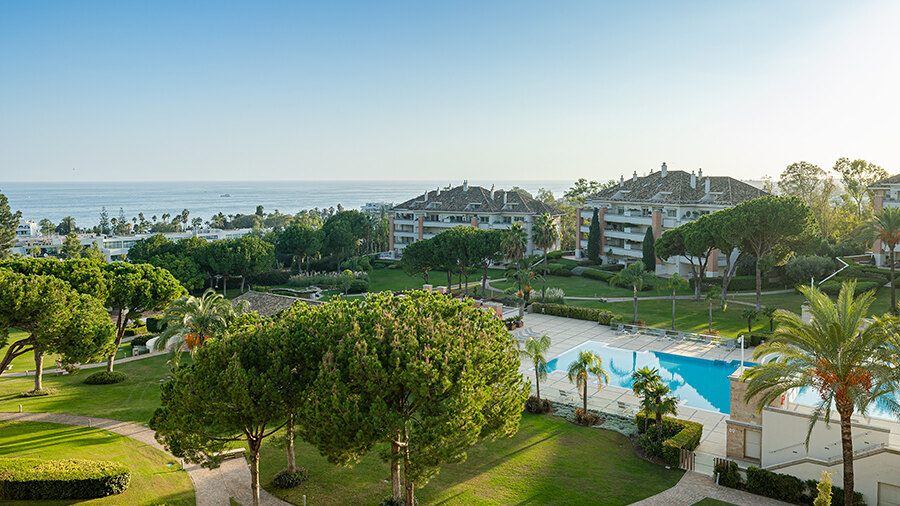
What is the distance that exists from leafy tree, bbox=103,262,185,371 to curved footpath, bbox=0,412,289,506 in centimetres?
738

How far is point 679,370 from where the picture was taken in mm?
39344

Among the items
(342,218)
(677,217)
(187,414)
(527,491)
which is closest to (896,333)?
(527,491)

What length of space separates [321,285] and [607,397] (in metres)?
47.9

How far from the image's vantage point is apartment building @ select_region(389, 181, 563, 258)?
3543 inches

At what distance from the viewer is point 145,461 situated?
2555cm

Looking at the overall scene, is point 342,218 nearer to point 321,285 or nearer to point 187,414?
point 321,285

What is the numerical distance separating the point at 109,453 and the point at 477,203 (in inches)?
2784

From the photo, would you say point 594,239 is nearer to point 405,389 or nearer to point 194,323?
point 194,323

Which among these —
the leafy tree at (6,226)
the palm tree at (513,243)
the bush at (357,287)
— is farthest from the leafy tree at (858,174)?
the leafy tree at (6,226)

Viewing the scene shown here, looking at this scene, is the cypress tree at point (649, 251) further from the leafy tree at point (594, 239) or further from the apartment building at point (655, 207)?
the leafy tree at point (594, 239)

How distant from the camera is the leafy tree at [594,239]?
79.8m

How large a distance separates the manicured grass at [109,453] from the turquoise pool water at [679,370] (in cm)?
2322

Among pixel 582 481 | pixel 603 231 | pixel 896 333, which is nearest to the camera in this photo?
pixel 896 333

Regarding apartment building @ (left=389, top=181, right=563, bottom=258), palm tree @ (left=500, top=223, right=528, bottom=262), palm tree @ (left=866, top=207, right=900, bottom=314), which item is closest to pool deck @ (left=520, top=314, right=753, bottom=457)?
palm tree @ (left=500, top=223, right=528, bottom=262)
